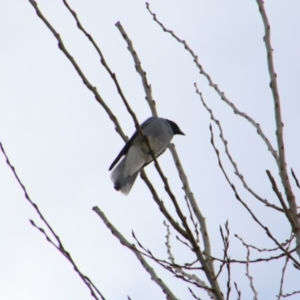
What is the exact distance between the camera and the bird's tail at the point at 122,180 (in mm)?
4691

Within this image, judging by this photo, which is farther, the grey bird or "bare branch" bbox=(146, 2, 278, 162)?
the grey bird

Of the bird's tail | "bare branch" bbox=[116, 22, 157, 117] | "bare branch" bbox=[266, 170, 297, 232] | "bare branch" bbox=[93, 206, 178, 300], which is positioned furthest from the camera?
the bird's tail

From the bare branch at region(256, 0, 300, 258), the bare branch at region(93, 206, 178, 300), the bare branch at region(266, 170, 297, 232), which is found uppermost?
the bare branch at region(256, 0, 300, 258)

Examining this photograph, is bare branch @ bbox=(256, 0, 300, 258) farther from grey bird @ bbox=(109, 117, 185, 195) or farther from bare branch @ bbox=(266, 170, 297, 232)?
grey bird @ bbox=(109, 117, 185, 195)

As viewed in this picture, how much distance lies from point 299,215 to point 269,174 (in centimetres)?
70

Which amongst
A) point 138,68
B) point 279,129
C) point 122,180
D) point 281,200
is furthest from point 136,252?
point 122,180

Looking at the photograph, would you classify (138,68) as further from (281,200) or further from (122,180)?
(281,200)

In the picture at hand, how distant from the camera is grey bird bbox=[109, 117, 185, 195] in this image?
187 inches

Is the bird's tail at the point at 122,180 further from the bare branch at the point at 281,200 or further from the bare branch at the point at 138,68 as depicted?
the bare branch at the point at 281,200

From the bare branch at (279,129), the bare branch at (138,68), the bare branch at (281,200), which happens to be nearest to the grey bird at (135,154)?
the bare branch at (138,68)

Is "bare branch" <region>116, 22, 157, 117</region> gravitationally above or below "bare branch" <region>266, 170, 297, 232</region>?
above

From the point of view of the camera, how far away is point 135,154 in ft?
16.3

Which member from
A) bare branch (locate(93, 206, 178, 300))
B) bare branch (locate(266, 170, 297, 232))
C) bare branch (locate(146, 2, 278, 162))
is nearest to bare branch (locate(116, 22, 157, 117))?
bare branch (locate(146, 2, 278, 162))

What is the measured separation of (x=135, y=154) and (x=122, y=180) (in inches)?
13.0
